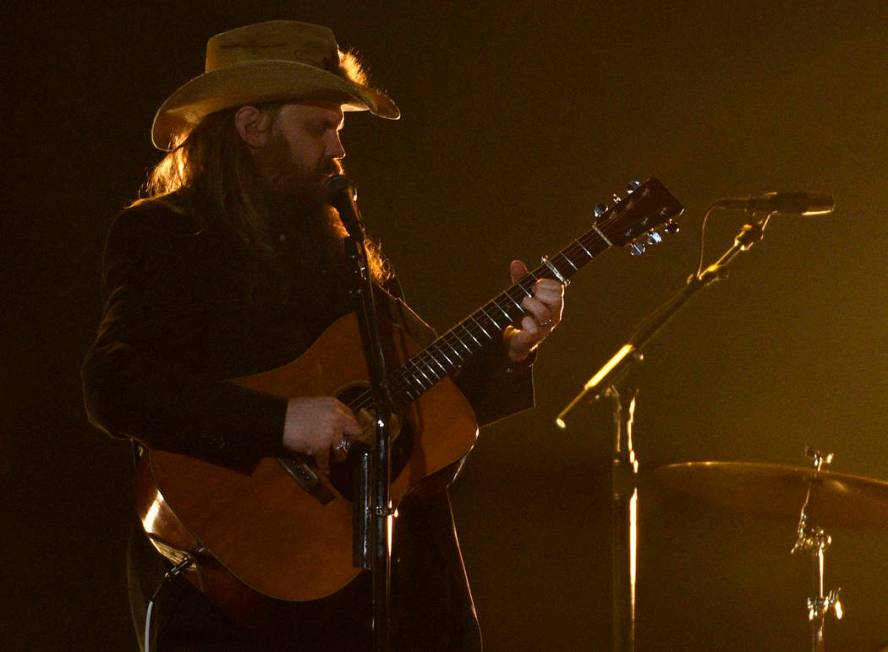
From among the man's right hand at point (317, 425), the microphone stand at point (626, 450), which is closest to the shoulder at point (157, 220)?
the man's right hand at point (317, 425)

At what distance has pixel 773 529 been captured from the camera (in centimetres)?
428

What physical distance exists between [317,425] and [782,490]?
165 cm

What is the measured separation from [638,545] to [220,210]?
2.41 metres

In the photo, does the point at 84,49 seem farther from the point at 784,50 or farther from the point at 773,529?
the point at 773,529

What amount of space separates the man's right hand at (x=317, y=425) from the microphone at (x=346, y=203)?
1.12ft

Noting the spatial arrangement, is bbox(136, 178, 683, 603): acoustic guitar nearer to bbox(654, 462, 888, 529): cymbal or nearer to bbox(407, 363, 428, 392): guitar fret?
bbox(407, 363, 428, 392): guitar fret

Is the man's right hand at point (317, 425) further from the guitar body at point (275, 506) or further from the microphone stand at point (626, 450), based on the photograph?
the microphone stand at point (626, 450)

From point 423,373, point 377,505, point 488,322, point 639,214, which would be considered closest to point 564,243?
point 639,214

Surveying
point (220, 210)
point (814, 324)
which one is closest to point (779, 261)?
point (814, 324)

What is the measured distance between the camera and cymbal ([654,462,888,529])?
9.55 ft

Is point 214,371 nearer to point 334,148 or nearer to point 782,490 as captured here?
point 334,148

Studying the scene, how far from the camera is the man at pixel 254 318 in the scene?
1.97 meters

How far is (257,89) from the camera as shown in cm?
236

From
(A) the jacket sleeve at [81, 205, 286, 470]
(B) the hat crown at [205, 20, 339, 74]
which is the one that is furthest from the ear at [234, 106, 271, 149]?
(A) the jacket sleeve at [81, 205, 286, 470]
